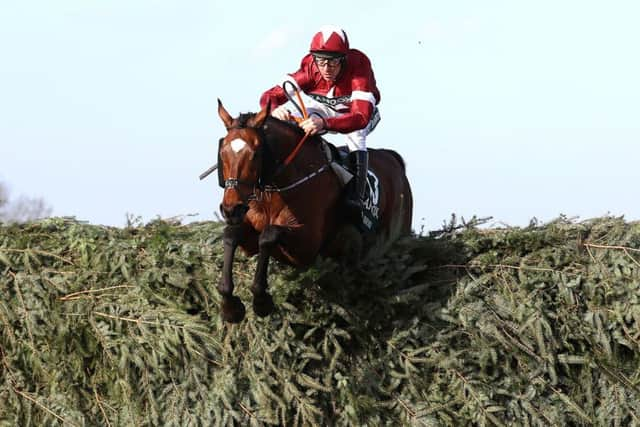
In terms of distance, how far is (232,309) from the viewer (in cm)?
740

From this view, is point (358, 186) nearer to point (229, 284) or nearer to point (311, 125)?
point (311, 125)

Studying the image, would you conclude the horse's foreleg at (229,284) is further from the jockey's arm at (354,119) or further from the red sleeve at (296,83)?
the red sleeve at (296,83)

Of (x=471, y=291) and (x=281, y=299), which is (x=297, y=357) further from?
(x=471, y=291)

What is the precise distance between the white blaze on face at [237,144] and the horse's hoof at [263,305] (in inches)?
47.0

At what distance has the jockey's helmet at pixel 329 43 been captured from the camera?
8273 millimetres

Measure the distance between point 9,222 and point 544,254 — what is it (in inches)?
201

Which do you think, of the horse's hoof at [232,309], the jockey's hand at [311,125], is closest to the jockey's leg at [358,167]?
the jockey's hand at [311,125]

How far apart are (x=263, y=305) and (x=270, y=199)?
0.85 meters

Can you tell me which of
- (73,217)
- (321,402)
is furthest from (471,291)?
(73,217)

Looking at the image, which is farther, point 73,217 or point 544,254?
point 73,217

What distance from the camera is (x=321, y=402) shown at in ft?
26.2

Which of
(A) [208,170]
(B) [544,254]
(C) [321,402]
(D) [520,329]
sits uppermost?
(A) [208,170]

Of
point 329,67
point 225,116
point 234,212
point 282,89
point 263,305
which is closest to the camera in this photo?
point 234,212

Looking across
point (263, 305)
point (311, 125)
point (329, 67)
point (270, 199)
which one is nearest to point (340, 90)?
point (329, 67)
